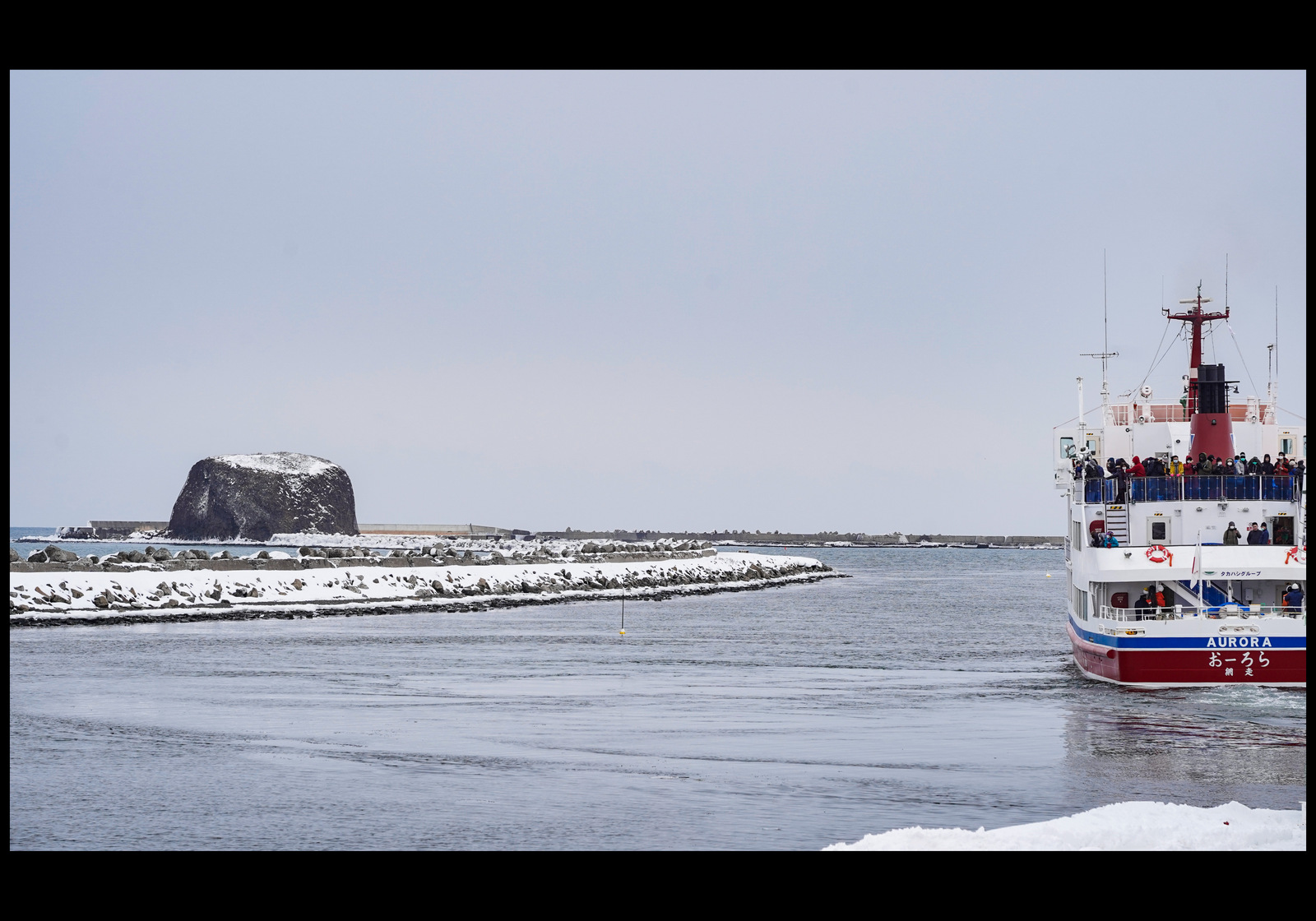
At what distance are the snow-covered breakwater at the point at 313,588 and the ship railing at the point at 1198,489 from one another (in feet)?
111

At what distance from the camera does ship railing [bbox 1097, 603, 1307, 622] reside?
89.4 ft

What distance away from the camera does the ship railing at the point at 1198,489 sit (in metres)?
30.2

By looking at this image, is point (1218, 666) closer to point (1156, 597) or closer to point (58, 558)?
point (1156, 597)

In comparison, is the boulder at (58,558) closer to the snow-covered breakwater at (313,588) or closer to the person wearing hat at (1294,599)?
the snow-covered breakwater at (313,588)

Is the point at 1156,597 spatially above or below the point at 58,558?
above

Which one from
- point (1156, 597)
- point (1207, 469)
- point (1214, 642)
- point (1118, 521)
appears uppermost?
point (1207, 469)

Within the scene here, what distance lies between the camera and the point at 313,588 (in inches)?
2350

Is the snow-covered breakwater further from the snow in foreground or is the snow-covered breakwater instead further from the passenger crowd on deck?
the snow in foreground

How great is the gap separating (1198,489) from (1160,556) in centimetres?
331

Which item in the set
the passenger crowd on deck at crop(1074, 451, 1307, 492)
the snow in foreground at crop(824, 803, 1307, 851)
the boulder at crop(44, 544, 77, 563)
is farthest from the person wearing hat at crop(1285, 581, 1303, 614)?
the boulder at crop(44, 544, 77, 563)

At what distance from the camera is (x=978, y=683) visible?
107ft

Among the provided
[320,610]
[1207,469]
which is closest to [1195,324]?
[1207,469]
